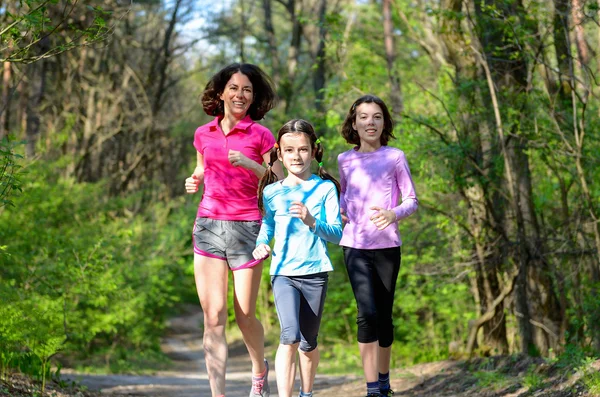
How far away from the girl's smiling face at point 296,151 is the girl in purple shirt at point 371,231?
690 mm

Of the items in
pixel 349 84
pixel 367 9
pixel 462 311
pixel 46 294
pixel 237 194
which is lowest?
pixel 462 311

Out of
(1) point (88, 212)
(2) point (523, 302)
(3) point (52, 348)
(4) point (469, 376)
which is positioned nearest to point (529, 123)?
(2) point (523, 302)

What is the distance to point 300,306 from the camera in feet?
17.4

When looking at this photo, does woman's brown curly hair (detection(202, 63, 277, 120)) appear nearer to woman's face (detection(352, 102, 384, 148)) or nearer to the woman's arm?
the woman's arm

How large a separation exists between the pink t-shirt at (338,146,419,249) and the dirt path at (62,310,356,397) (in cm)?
303

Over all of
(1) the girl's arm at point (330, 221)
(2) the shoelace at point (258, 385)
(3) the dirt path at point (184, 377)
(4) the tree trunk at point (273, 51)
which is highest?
(4) the tree trunk at point (273, 51)

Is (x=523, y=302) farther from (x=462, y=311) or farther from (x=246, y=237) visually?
(x=462, y=311)

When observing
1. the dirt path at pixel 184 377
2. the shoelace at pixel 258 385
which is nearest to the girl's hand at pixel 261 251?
the shoelace at pixel 258 385

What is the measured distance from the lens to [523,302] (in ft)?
32.1

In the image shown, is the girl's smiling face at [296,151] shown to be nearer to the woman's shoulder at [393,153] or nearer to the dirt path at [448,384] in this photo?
the woman's shoulder at [393,153]

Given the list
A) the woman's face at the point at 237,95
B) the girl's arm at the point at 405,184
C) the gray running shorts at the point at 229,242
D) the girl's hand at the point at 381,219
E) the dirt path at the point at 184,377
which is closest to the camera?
the girl's hand at the point at 381,219

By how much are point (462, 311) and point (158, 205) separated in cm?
900

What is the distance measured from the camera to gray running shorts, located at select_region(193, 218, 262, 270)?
567cm

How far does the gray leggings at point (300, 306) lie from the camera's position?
5.15 metres
